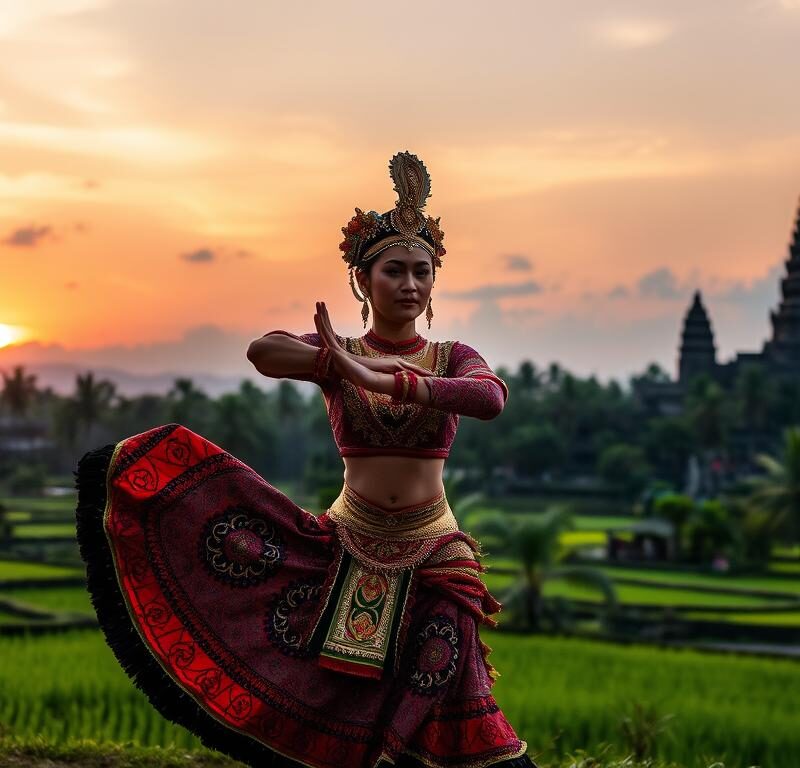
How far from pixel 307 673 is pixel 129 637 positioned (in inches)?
25.1

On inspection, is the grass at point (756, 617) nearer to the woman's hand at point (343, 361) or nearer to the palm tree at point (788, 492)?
the palm tree at point (788, 492)

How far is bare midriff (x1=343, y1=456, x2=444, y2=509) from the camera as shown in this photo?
4.77 m

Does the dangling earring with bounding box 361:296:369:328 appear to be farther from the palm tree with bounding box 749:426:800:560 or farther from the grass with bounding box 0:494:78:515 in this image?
the grass with bounding box 0:494:78:515

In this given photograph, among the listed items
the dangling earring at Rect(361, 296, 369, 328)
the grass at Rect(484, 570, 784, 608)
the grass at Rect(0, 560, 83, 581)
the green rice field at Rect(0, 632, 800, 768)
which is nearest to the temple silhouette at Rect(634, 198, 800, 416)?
the grass at Rect(484, 570, 784, 608)

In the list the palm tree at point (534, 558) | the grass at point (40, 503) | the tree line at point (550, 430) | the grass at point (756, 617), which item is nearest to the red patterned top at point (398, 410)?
the palm tree at point (534, 558)

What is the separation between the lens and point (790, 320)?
196 ft

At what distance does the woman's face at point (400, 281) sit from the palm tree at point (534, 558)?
1350cm

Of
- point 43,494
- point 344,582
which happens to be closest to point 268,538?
point 344,582

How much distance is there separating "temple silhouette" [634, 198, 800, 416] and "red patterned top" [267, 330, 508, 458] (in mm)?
52039

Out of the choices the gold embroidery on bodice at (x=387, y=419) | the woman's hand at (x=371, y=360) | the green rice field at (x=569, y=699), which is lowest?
the green rice field at (x=569, y=699)

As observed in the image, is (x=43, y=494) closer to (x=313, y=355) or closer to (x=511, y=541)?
(x=511, y=541)

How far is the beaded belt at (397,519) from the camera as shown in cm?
477

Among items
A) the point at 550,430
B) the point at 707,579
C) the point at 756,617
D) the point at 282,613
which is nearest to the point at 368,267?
the point at 282,613

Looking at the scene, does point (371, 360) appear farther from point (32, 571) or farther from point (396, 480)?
point (32, 571)
